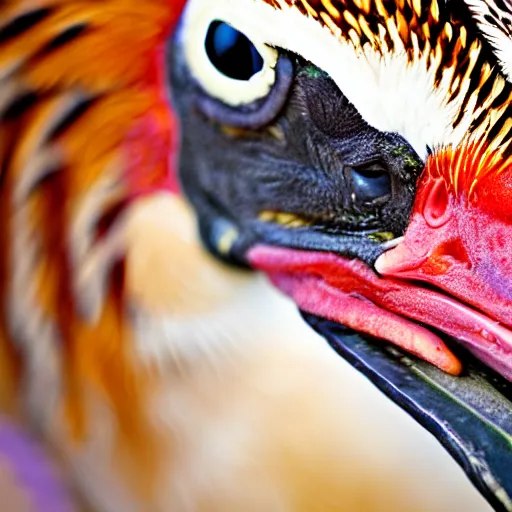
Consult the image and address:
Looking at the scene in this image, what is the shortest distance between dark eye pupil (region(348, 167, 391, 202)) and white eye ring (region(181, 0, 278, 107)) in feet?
0.29

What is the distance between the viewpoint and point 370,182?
1.95ft

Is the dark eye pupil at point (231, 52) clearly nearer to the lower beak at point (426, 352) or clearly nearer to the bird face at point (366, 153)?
the bird face at point (366, 153)

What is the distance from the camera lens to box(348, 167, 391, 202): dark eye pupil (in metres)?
0.58

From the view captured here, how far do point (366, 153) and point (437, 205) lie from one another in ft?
0.20

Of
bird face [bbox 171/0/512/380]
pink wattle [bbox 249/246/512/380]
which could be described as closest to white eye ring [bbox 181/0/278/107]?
bird face [bbox 171/0/512/380]

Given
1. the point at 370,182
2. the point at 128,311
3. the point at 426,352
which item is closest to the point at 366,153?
the point at 370,182

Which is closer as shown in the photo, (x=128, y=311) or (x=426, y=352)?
(x=426, y=352)

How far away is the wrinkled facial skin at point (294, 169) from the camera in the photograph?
0.58 meters

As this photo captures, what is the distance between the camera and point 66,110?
717mm

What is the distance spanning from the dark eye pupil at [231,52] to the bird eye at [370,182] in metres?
0.10

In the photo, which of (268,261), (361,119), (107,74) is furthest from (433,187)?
(107,74)

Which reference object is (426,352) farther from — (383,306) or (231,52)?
(231,52)

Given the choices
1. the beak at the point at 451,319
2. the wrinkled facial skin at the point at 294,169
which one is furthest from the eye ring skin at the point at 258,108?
the beak at the point at 451,319

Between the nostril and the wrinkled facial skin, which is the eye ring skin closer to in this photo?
the wrinkled facial skin
